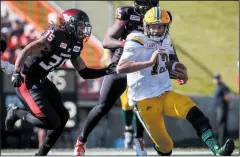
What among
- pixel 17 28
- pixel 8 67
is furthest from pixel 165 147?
pixel 17 28

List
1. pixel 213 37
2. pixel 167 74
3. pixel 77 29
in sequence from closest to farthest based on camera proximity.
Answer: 1. pixel 167 74
2. pixel 77 29
3. pixel 213 37

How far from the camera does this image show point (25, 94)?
7.15m

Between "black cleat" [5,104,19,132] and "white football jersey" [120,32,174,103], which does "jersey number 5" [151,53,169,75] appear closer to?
"white football jersey" [120,32,174,103]

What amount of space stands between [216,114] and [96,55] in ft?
11.5

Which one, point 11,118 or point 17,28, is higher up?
point 11,118

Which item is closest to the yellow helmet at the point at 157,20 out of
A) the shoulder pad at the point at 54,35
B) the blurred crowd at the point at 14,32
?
the shoulder pad at the point at 54,35

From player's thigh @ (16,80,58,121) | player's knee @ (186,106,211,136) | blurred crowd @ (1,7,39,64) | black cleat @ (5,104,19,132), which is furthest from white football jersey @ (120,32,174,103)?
blurred crowd @ (1,7,39,64)

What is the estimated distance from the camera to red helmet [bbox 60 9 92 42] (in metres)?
6.98

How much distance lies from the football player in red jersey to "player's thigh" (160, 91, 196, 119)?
31.3 inches

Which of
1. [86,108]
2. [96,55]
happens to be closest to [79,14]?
[86,108]

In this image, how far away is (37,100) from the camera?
23.2 feet

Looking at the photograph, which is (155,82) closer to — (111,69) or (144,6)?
(111,69)

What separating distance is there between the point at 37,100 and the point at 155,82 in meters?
1.28

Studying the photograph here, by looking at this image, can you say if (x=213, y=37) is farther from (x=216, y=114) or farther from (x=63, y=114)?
(x=63, y=114)
